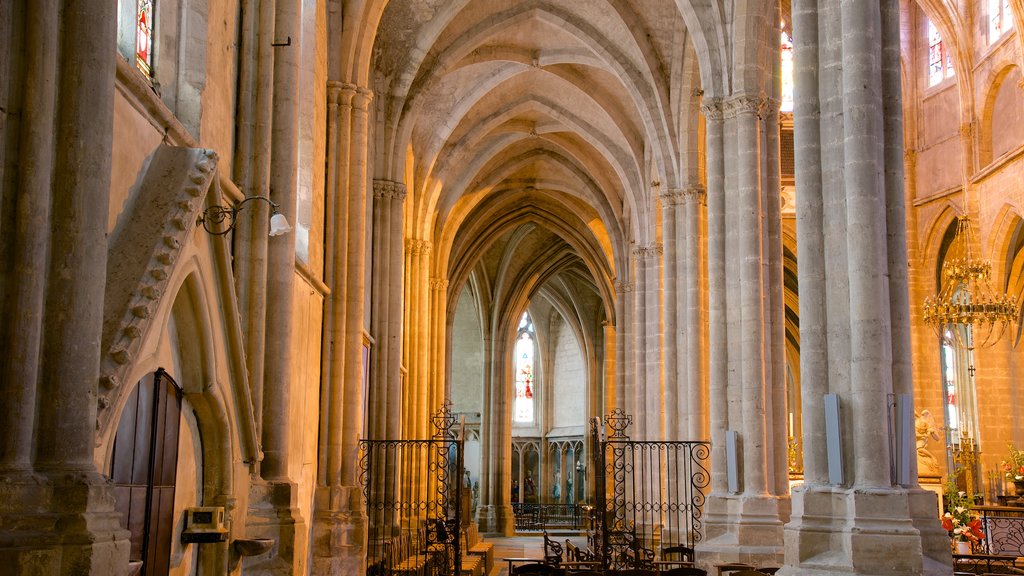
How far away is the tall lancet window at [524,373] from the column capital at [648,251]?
20924mm

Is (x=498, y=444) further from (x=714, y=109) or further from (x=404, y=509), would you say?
(x=714, y=109)

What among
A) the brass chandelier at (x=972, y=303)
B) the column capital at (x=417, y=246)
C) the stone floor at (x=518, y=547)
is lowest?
the stone floor at (x=518, y=547)

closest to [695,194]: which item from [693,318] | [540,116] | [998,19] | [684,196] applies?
[684,196]

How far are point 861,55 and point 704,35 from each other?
7140 mm

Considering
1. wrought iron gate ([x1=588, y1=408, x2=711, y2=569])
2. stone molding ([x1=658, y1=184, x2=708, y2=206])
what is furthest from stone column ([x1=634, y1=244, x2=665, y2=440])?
stone molding ([x1=658, y1=184, x2=708, y2=206])

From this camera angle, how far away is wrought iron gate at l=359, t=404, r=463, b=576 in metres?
17.2

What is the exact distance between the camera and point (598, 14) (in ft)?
71.8

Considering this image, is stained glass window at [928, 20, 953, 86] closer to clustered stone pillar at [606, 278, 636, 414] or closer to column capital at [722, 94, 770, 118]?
clustered stone pillar at [606, 278, 636, 414]

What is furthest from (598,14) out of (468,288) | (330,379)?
(468,288)

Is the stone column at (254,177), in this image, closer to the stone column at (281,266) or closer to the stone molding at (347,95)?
the stone column at (281,266)

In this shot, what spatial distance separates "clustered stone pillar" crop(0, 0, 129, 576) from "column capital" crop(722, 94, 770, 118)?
11637 mm

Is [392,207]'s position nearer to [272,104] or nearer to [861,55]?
[272,104]

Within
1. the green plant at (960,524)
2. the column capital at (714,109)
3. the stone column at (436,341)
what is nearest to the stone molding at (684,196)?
the column capital at (714,109)

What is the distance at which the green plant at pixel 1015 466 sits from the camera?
69.5 ft
